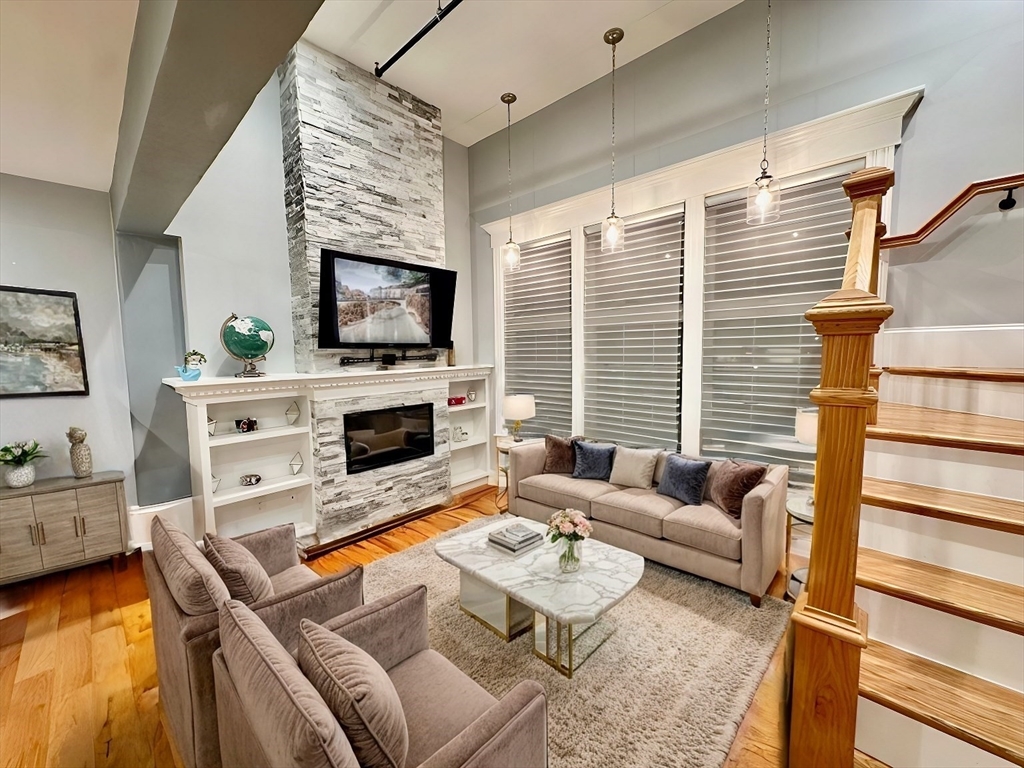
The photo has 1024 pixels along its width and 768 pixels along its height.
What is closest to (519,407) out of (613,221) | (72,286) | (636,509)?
(636,509)

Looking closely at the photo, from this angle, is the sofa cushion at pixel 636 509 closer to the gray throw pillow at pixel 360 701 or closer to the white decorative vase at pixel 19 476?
the gray throw pillow at pixel 360 701

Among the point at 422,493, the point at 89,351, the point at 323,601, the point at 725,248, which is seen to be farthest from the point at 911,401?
the point at 89,351

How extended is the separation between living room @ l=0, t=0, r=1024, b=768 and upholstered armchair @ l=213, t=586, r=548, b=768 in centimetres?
1

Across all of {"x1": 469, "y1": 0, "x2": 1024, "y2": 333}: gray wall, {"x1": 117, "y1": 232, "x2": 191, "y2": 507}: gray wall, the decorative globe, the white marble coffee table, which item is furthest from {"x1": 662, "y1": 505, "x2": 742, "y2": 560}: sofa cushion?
{"x1": 117, "y1": 232, "x2": 191, "y2": 507}: gray wall

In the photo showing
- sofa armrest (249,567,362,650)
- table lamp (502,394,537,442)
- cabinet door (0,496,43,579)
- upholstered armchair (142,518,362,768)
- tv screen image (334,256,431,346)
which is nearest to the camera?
upholstered armchair (142,518,362,768)

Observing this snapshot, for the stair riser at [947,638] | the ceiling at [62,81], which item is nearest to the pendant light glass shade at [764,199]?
the stair riser at [947,638]

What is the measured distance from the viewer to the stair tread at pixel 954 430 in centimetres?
138

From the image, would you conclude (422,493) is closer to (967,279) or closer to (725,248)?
(725,248)

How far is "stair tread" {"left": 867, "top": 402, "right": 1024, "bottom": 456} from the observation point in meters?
1.38

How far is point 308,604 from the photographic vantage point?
5.18ft

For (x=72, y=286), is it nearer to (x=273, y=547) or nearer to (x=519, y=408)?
(x=273, y=547)

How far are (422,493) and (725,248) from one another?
12.2 ft

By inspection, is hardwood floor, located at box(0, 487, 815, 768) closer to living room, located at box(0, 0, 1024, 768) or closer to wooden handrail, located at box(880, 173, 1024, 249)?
living room, located at box(0, 0, 1024, 768)

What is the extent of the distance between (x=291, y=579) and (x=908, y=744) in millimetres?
2605
